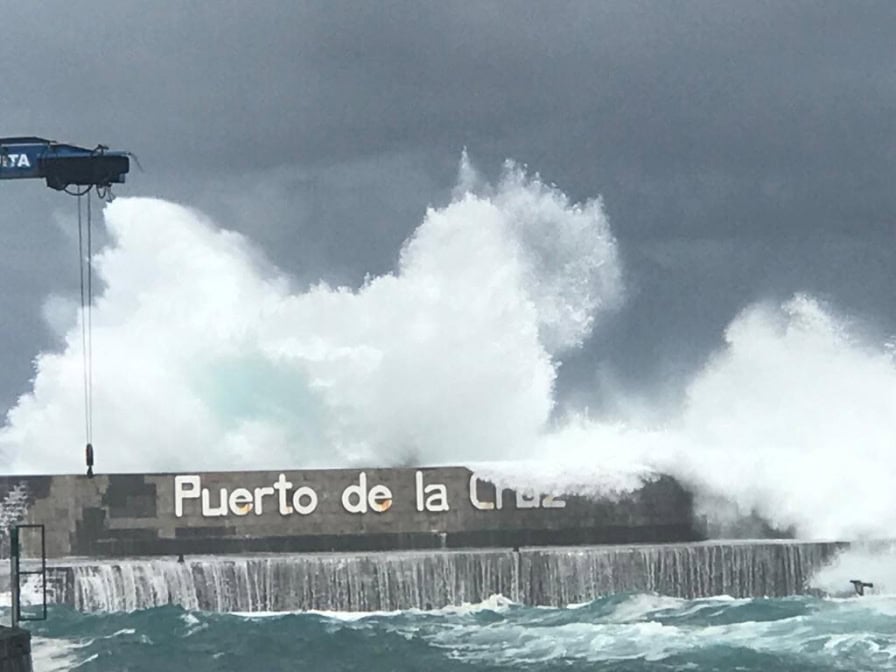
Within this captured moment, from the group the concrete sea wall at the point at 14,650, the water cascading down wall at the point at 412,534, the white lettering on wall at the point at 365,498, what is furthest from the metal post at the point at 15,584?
the white lettering on wall at the point at 365,498

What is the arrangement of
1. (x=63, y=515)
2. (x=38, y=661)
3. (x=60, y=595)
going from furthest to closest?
(x=63, y=515) < (x=60, y=595) < (x=38, y=661)

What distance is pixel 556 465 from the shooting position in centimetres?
2522

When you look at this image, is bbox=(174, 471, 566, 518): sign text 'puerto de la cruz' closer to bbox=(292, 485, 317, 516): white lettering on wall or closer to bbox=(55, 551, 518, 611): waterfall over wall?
bbox=(292, 485, 317, 516): white lettering on wall

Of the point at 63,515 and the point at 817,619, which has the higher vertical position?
the point at 63,515

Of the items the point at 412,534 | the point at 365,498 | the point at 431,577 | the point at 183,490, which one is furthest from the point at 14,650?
the point at 412,534

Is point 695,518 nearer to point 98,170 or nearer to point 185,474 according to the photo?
point 185,474

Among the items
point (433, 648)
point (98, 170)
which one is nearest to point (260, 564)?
point (433, 648)

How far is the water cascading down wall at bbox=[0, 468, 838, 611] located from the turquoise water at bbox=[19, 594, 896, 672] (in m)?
0.51

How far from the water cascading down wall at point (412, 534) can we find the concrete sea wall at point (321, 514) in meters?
0.02

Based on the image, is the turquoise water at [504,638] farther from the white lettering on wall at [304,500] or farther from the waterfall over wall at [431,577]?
the white lettering on wall at [304,500]

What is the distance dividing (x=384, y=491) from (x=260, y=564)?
8.97 feet

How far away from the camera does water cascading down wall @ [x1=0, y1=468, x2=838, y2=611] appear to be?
23.2 m

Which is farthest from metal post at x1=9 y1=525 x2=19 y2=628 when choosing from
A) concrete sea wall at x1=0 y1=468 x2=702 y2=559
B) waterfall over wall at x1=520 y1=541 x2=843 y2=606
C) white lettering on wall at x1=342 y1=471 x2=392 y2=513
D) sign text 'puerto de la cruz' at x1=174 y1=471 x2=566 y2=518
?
waterfall over wall at x1=520 y1=541 x2=843 y2=606

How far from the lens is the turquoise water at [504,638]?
702 inches
